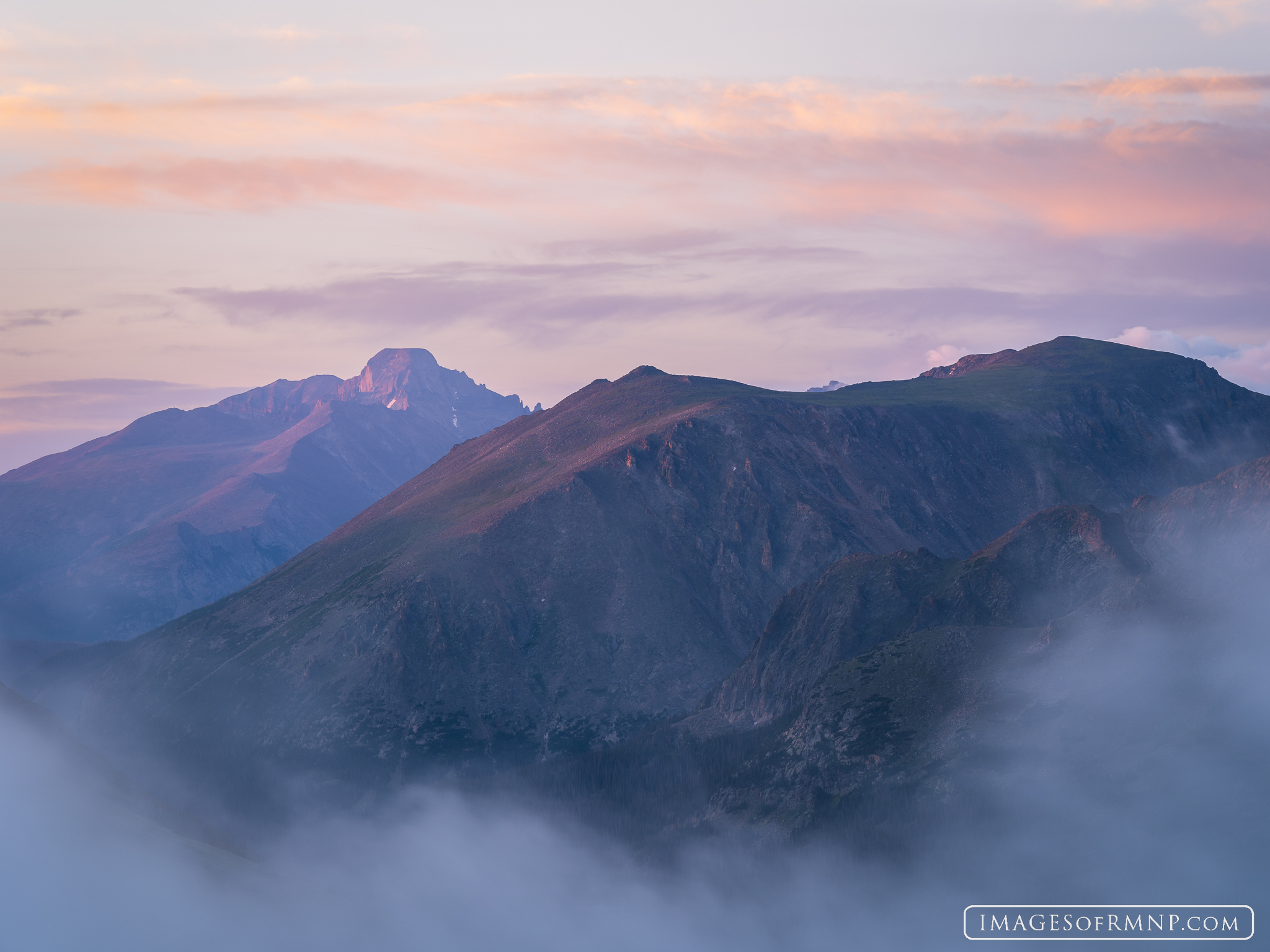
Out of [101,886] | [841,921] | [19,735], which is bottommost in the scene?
[841,921]

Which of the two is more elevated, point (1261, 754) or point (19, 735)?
point (19, 735)

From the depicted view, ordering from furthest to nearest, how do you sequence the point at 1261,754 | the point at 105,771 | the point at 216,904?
the point at 1261,754, the point at 105,771, the point at 216,904

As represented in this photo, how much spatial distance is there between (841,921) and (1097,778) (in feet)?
155

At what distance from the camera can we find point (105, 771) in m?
156

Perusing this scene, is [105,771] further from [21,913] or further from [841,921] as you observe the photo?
[841,921]

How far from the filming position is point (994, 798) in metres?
198

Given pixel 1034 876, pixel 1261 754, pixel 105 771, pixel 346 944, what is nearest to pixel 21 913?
pixel 105 771

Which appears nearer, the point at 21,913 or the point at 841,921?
the point at 21,913

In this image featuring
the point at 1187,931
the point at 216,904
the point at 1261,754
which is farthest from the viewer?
the point at 1261,754

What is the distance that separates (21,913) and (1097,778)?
508 feet

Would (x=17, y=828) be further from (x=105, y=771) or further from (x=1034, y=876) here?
(x=1034, y=876)

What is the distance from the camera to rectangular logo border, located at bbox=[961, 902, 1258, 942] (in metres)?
173

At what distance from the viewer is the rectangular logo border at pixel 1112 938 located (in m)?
173

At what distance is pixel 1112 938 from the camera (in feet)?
575
